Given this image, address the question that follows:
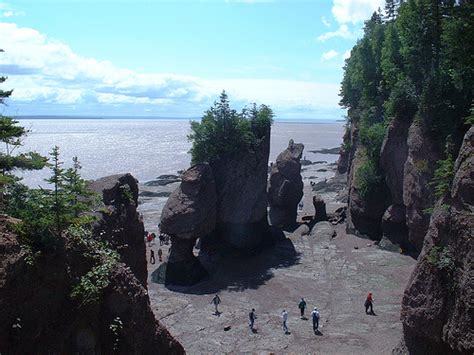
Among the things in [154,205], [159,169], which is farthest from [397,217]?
[159,169]

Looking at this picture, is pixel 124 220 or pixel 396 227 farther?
pixel 396 227

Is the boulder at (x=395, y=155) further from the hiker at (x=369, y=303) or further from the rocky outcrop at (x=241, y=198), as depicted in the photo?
the hiker at (x=369, y=303)

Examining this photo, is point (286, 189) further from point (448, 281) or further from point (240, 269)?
point (448, 281)

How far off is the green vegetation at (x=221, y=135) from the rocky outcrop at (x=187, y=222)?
10.4 feet

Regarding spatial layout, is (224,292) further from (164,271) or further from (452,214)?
(452,214)

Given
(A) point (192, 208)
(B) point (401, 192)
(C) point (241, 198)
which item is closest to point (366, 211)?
(B) point (401, 192)

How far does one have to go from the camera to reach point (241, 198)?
39844 mm

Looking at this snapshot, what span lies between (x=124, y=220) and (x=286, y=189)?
30.6m

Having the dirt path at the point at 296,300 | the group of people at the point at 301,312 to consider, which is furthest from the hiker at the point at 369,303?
the dirt path at the point at 296,300

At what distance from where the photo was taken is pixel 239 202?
39.8 metres

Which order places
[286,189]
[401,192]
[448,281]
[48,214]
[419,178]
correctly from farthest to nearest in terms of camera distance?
[286,189], [401,192], [419,178], [448,281], [48,214]

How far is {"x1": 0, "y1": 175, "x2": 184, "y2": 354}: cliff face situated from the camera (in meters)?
11.1

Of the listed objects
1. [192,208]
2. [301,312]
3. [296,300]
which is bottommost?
[296,300]

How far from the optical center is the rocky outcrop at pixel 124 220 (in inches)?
784
